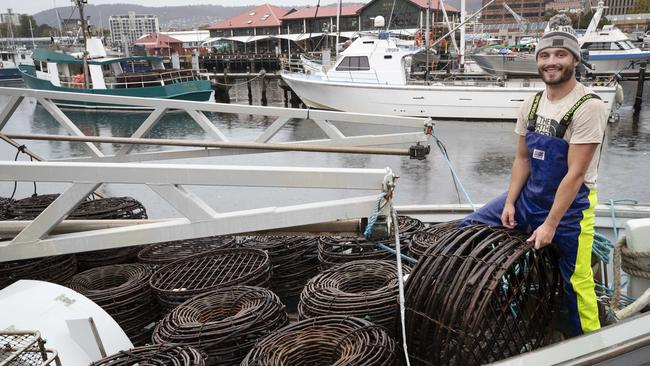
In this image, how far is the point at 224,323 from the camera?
316cm

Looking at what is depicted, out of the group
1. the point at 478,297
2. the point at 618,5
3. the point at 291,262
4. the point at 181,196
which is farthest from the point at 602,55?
the point at 618,5

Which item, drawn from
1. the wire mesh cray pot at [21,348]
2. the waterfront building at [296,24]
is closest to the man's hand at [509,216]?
the wire mesh cray pot at [21,348]

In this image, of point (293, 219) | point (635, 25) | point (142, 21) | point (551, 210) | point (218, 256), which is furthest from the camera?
point (142, 21)

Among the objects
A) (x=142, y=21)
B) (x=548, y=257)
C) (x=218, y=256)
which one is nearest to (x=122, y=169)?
(x=218, y=256)

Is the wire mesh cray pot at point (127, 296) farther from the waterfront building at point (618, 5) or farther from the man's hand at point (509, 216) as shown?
the waterfront building at point (618, 5)

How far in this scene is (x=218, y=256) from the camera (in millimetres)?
4621

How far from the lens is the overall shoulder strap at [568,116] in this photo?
252 cm

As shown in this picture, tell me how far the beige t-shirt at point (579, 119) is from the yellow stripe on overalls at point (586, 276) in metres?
0.18

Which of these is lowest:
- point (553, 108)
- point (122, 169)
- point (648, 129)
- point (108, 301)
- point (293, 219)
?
point (648, 129)

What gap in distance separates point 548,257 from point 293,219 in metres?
1.47

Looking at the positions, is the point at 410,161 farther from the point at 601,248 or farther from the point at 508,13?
the point at 508,13

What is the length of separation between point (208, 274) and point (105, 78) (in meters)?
28.1

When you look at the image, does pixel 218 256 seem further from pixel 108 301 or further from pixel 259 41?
pixel 259 41

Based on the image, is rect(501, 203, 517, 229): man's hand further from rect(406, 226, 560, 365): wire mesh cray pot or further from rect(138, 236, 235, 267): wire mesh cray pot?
rect(138, 236, 235, 267): wire mesh cray pot
